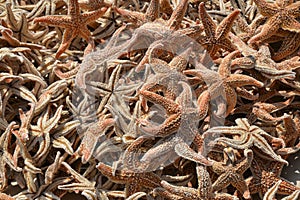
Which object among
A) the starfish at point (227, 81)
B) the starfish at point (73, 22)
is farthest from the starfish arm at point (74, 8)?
the starfish at point (227, 81)

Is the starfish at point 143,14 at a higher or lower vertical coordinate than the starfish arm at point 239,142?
higher

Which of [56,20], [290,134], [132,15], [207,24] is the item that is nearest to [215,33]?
[207,24]

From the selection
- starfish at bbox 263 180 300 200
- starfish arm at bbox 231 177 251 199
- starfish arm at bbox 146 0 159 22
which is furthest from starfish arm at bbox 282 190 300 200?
starfish arm at bbox 146 0 159 22

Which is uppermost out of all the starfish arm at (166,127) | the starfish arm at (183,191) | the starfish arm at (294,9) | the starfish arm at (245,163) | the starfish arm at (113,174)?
the starfish arm at (294,9)

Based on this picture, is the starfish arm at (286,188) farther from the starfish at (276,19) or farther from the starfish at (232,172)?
the starfish at (276,19)

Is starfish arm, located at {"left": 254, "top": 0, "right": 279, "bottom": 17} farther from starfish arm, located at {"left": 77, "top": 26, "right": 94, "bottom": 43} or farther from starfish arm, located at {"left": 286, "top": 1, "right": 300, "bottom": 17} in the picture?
starfish arm, located at {"left": 77, "top": 26, "right": 94, "bottom": 43}

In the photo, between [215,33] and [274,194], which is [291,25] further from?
[274,194]
